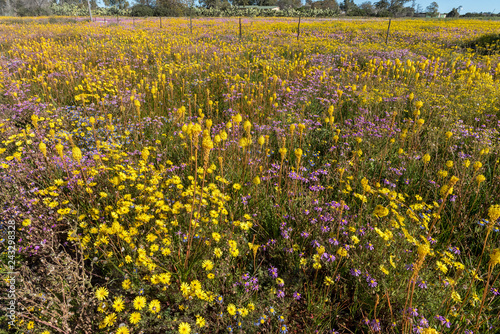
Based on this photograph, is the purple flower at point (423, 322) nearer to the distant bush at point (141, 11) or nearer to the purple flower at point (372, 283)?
the purple flower at point (372, 283)

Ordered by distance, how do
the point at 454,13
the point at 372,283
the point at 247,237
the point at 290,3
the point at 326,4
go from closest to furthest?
the point at 372,283 < the point at 247,237 < the point at 454,13 < the point at 326,4 < the point at 290,3

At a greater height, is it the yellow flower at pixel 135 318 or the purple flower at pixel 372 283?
the yellow flower at pixel 135 318

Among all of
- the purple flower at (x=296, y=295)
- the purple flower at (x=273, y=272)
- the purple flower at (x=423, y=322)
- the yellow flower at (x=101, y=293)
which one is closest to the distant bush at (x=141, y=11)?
the yellow flower at (x=101, y=293)

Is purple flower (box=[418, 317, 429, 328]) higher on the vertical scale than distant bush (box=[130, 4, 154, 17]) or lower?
lower

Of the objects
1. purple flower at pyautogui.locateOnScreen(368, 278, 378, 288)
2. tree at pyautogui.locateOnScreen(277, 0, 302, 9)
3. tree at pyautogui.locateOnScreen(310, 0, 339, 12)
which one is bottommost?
purple flower at pyautogui.locateOnScreen(368, 278, 378, 288)

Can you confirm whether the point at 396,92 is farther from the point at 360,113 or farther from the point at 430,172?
the point at 430,172

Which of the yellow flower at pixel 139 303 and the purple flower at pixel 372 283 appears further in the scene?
the purple flower at pixel 372 283

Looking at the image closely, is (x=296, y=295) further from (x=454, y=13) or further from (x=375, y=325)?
(x=454, y=13)

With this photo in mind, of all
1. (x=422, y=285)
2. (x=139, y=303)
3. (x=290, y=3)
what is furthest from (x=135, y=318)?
(x=290, y=3)

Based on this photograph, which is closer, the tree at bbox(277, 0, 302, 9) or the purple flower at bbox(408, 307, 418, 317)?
the purple flower at bbox(408, 307, 418, 317)

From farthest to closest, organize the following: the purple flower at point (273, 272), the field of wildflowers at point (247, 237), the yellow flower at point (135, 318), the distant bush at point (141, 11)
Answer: the distant bush at point (141, 11) < the purple flower at point (273, 272) < the field of wildflowers at point (247, 237) < the yellow flower at point (135, 318)

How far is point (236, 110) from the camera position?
14.4 feet

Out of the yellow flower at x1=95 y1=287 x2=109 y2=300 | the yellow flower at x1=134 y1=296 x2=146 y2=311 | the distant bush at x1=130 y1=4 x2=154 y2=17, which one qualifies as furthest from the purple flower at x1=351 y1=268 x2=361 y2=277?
the distant bush at x1=130 y1=4 x2=154 y2=17

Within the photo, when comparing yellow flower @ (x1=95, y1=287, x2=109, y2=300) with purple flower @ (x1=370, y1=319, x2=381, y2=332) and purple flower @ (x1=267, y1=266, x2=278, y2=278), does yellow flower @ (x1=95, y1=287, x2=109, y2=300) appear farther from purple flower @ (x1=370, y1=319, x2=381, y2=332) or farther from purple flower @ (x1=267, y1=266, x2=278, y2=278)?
purple flower @ (x1=370, y1=319, x2=381, y2=332)
